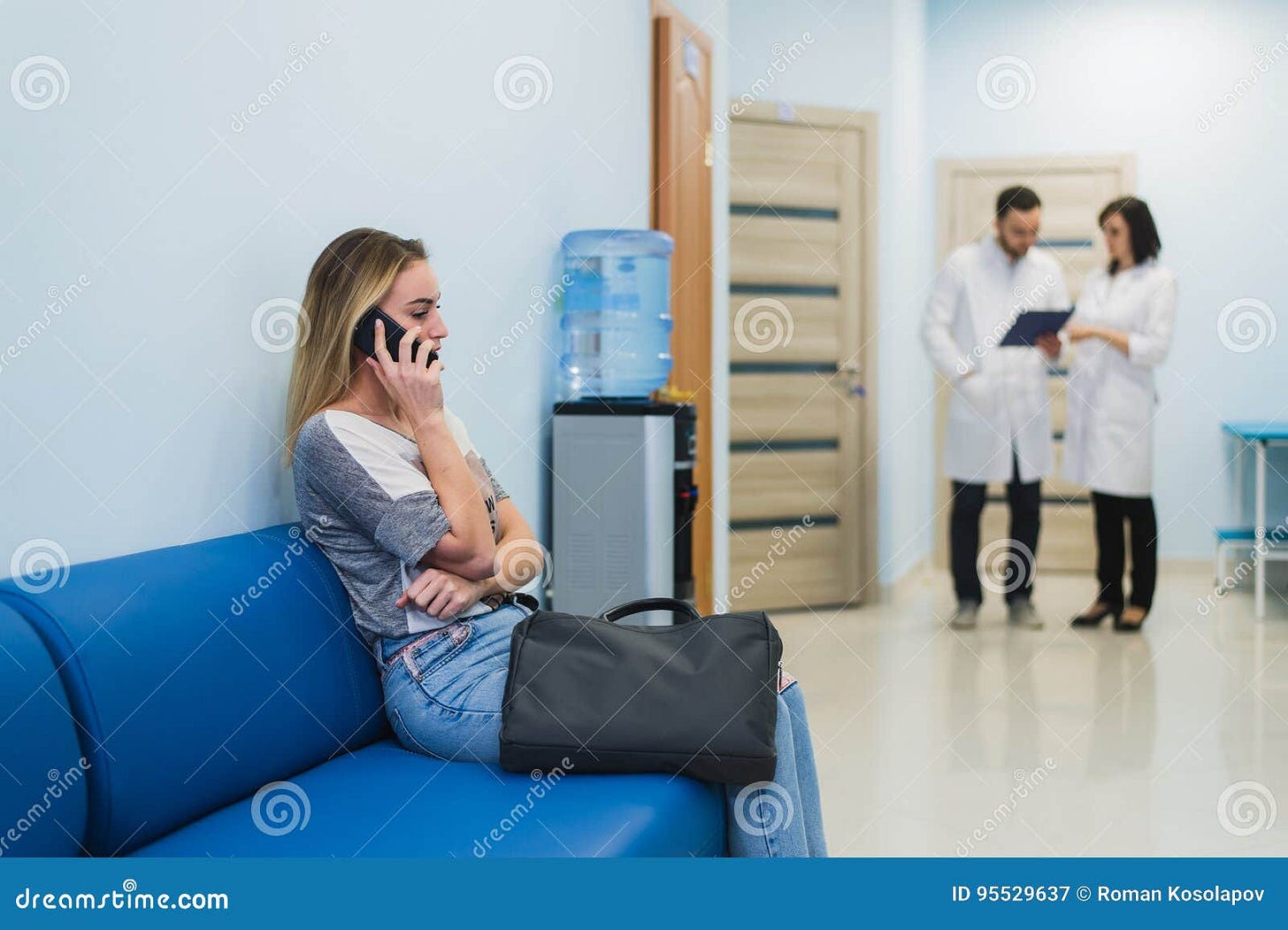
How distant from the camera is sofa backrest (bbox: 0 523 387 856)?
1.49m

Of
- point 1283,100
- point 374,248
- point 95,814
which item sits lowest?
point 95,814

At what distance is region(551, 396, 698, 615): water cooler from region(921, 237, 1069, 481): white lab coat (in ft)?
6.30

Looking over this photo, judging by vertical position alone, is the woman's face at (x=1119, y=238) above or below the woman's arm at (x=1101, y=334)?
above

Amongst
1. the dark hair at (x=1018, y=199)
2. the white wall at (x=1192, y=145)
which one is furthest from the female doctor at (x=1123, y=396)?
the white wall at (x=1192, y=145)

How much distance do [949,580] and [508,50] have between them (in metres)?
3.95

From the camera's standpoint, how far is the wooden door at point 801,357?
17.5 feet

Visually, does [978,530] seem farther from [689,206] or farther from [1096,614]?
[689,206]

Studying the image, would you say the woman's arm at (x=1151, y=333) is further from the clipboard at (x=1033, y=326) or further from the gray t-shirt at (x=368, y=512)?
the gray t-shirt at (x=368, y=512)

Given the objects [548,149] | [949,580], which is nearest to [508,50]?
[548,149]

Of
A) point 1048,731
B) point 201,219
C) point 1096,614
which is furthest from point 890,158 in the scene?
point 201,219

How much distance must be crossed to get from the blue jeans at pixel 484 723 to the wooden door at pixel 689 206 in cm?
239

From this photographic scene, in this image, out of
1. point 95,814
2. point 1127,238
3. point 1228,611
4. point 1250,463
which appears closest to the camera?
point 95,814

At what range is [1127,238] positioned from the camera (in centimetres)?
493

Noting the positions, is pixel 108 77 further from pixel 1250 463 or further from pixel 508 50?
pixel 1250 463
